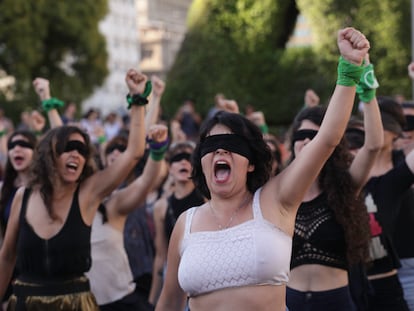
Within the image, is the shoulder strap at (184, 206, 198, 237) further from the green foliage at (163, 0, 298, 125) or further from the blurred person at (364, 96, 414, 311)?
the green foliage at (163, 0, 298, 125)

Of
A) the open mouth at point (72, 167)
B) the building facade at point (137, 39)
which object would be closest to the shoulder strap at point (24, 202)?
the open mouth at point (72, 167)

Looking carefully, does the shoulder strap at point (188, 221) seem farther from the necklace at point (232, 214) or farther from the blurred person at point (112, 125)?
the blurred person at point (112, 125)

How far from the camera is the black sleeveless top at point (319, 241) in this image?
4750 mm

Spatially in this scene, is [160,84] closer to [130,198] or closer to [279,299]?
[130,198]

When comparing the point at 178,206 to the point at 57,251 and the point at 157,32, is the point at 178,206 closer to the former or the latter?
the point at 57,251

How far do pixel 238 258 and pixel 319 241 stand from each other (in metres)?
1.25

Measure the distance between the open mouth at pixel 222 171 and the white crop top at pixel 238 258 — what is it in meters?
0.19

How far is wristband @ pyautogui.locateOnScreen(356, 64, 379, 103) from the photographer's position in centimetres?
454

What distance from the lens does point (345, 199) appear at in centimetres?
484

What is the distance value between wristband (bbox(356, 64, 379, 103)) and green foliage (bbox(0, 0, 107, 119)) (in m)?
30.0

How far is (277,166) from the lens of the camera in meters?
7.09

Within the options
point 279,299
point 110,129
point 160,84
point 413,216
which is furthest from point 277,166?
point 110,129

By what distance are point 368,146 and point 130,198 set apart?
1.75 m

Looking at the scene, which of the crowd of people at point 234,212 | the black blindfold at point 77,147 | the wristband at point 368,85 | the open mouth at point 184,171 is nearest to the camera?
the crowd of people at point 234,212
